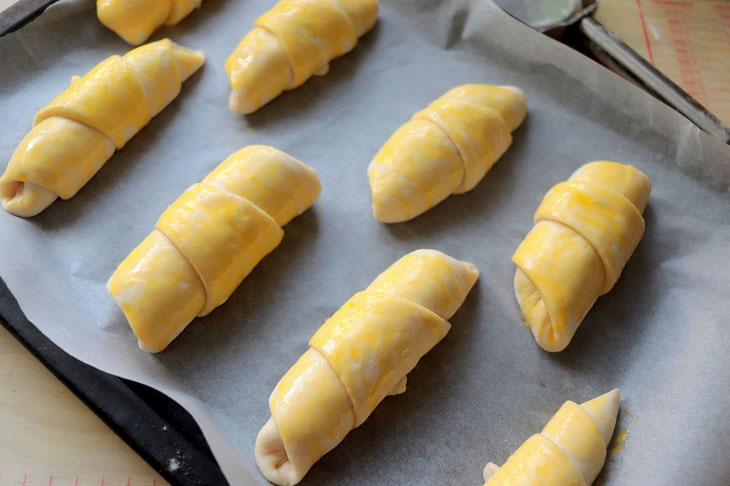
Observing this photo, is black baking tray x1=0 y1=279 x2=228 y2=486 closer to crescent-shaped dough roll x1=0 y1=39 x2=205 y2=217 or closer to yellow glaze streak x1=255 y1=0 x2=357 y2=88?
crescent-shaped dough roll x1=0 y1=39 x2=205 y2=217

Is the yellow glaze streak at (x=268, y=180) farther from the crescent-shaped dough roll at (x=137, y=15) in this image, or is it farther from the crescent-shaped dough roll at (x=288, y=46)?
the crescent-shaped dough roll at (x=137, y=15)

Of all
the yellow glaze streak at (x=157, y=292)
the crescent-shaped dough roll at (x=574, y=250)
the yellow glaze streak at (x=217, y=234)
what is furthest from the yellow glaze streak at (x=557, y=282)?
the yellow glaze streak at (x=157, y=292)

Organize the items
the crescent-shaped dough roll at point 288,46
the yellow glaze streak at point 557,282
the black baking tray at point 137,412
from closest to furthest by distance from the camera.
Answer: the black baking tray at point 137,412
the yellow glaze streak at point 557,282
the crescent-shaped dough roll at point 288,46

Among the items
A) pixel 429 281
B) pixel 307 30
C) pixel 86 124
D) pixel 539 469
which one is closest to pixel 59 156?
pixel 86 124

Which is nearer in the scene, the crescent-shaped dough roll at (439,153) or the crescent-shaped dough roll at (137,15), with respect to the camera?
the crescent-shaped dough roll at (439,153)

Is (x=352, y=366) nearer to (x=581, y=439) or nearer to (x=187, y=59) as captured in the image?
(x=581, y=439)

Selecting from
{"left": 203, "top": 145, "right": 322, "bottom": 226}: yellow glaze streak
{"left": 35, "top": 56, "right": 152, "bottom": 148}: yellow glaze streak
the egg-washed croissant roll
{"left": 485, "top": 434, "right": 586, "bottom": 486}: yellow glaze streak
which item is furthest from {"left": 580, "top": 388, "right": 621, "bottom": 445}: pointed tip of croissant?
{"left": 35, "top": 56, "right": 152, "bottom": 148}: yellow glaze streak

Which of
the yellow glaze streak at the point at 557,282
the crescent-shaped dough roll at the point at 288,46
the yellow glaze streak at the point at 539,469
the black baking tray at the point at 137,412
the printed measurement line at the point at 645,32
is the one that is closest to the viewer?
the yellow glaze streak at the point at 539,469
